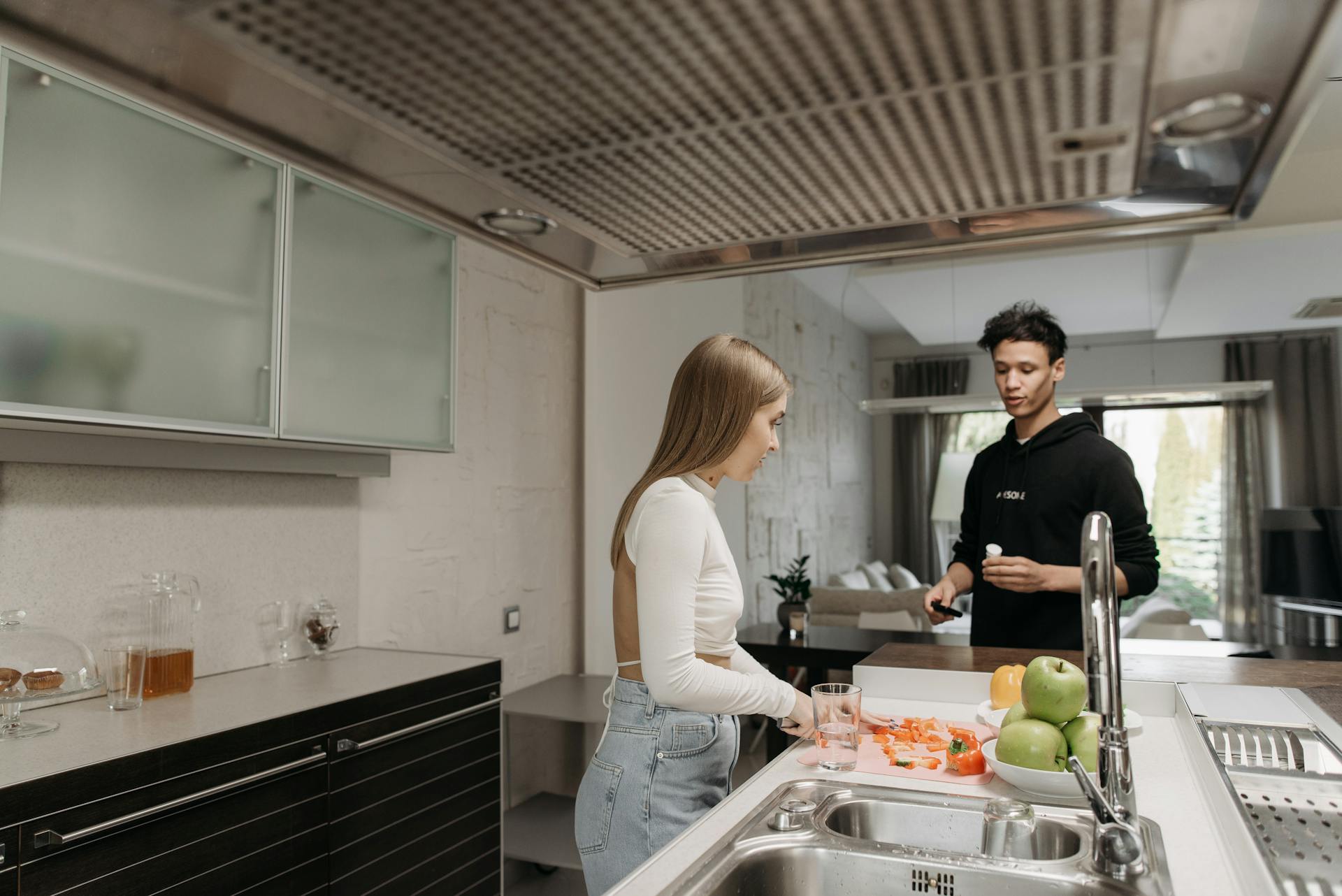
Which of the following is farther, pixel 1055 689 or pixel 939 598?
pixel 939 598

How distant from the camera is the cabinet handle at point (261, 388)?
2.01 metres

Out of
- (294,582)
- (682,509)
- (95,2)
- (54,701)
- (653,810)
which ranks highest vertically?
(95,2)

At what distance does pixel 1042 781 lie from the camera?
3.84 feet

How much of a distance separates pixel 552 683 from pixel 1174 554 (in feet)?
21.4

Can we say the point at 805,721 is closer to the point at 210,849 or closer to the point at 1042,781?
the point at 1042,781

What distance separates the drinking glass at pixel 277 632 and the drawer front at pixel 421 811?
48 cm

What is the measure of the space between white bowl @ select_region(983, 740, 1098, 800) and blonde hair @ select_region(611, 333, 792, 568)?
2.16ft

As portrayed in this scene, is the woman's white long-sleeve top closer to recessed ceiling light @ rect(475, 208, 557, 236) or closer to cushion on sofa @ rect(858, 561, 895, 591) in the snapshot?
recessed ceiling light @ rect(475, 208, 557, 236)

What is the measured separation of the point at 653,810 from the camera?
1.40 metres

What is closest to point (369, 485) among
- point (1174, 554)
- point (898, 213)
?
point (898, 213)

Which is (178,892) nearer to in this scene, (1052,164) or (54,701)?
(54,701)

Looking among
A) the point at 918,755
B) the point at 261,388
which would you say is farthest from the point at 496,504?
the point at 918,755

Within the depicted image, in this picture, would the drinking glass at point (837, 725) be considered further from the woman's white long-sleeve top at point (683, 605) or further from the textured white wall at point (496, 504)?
the textured white wall at point (496, 504)

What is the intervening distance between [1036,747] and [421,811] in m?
1.55
